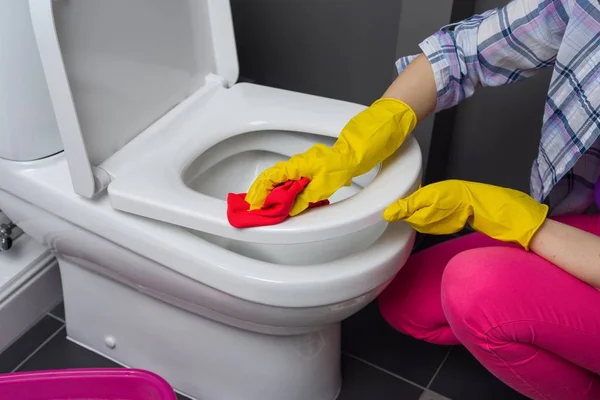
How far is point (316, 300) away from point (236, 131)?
0.31 meters

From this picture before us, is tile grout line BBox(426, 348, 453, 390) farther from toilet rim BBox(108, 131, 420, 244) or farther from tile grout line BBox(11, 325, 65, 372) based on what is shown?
tile grout line BBox(11, 325, 65, 372)

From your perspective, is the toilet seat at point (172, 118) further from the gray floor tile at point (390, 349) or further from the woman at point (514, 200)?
the gray floor tile at point (390, 349)

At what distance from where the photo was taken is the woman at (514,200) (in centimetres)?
86

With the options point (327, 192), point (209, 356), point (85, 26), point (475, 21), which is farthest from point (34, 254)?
point (475, 21)

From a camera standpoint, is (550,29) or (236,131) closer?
(550,29)

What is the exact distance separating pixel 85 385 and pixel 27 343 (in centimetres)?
37

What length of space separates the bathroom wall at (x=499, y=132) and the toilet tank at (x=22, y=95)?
2.42ft

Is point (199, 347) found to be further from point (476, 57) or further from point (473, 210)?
point (476, 57)

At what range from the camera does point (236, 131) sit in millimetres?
1076

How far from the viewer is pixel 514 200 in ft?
2.88

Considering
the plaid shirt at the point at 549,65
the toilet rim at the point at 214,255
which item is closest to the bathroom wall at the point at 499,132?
the plaid shirt at the point at 549,65

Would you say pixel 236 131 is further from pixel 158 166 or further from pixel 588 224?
pixel 588 224

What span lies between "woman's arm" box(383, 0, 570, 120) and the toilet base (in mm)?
370

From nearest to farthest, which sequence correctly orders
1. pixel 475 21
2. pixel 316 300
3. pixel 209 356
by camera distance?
pixel 316 300, pixel 475 21, pixel 209 356
